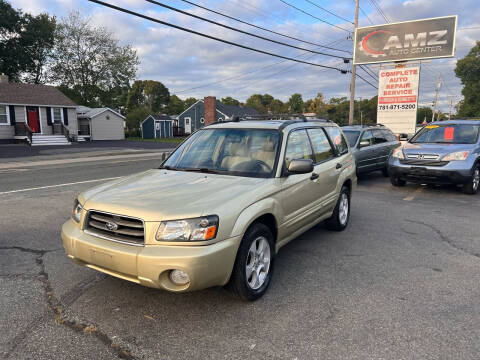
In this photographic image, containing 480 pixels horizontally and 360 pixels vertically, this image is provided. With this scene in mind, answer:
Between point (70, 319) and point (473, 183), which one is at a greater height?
point (473, 183)

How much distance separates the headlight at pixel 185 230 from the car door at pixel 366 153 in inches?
318

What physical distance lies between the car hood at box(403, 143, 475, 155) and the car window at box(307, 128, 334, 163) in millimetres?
4467

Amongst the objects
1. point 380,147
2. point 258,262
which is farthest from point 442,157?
point 258,262

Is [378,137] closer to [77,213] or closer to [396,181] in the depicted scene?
[396,181]

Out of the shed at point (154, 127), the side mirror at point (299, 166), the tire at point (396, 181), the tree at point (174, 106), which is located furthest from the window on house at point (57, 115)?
the tree at point (174, 106)

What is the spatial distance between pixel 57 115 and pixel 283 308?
36106 mm

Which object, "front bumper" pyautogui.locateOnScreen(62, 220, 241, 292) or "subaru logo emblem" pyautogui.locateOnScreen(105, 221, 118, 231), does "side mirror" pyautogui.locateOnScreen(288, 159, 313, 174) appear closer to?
"front bumper" pyautogui.locateOnScreen(62, 220, 241, 292)

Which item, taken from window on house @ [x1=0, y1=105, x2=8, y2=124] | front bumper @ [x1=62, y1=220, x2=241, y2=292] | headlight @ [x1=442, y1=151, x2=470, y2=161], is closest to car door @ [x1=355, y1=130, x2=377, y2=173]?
headlight @ [x1=442, y1=151, x2=470, y2=161]

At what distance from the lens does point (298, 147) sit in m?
4.29

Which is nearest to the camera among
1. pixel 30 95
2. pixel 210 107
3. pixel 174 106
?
pixel 30 95

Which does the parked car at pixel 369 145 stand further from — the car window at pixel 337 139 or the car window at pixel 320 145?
the car window at pixel 320 145

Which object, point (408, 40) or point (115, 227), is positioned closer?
point (115, 227)

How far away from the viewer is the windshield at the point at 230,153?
3.81m

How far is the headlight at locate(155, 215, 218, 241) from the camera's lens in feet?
8.99
